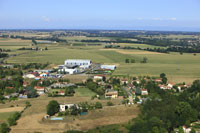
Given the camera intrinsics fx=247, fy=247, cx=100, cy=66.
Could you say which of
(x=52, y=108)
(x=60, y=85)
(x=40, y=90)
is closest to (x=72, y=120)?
(x=52, y=108)

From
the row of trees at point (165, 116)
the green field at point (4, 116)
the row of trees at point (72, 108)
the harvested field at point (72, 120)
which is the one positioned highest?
the row of trees at point (165, 116)

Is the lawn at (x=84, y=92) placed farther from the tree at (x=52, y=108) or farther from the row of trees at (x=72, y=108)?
the tree at (x=52, y=108)

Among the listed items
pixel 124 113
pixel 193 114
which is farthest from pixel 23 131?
pixel 193 114

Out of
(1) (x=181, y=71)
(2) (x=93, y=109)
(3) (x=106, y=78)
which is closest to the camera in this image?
(2) (x=93, y=109)

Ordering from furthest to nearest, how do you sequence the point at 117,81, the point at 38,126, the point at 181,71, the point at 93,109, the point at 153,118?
the point at 181,71
the point at 117,81
the point at 93,109
the point at 38,126
the point at 153,118

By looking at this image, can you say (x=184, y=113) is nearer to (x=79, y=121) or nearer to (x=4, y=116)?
(x=79, y=121)

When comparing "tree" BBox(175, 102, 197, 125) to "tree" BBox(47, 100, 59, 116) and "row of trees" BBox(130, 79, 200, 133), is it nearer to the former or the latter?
"row of trees" BBox(130, 79, 200, 133)

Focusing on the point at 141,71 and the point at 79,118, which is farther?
the point at 141,71

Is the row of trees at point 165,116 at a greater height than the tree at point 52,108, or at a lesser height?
greater

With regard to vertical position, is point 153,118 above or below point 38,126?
above

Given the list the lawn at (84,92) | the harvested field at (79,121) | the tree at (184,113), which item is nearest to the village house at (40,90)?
the lawn at (84,92)

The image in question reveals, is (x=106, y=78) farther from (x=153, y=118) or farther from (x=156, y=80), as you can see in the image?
(x=153, y=118)
